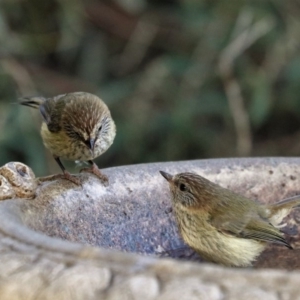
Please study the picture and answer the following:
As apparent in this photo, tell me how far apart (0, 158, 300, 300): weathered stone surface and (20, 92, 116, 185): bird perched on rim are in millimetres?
691

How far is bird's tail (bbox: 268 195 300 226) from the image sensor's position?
3398mm

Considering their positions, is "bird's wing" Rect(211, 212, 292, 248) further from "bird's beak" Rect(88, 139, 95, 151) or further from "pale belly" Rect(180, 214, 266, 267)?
"bird's beak" Rect(88, 139, 95, 151)

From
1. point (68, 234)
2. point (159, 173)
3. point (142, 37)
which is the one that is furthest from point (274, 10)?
point (68, 234)

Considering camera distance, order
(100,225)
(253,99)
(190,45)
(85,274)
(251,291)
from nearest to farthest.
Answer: (251,291), (85,274), (100,225), (253,99), (190,45)

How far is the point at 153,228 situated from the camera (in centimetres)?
345

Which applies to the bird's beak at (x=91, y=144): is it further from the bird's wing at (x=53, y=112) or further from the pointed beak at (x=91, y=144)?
the bird's wing at (x=53, y=112)

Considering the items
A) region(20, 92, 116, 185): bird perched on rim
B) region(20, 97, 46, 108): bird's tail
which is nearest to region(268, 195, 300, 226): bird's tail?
region(20, 92, 116, 185): bird perched on rim

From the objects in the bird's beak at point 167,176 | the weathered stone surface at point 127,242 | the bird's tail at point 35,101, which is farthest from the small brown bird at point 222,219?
the bird's tail at point 35,101

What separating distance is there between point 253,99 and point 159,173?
4008 millimetres

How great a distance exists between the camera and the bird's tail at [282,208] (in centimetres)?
340

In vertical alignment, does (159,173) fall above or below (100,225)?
above

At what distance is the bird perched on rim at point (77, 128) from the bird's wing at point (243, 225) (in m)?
0.95

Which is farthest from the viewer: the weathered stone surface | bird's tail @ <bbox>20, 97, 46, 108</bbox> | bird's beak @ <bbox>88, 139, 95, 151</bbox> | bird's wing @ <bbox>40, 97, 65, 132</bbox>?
bird's tail @ <bbox>20, 97, 46, 108</bbox>

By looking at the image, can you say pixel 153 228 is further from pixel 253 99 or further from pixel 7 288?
pixel 253 99
